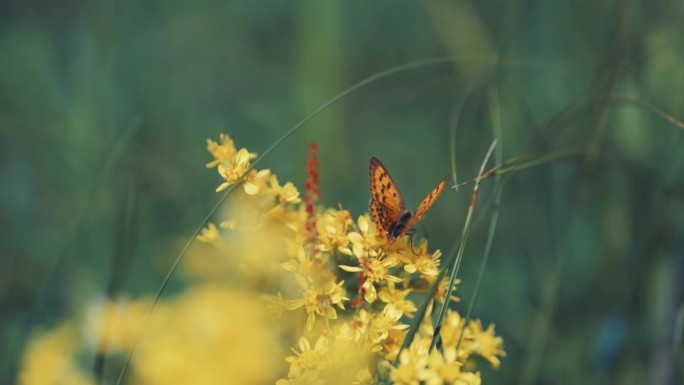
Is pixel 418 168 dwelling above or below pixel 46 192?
above

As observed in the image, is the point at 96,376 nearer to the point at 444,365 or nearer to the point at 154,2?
the point at 444,365

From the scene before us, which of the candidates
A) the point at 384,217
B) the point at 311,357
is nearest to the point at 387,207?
the point at 384,217

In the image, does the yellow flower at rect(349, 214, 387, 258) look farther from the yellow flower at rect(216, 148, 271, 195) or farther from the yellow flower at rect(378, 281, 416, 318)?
the yellow flower at rect(216, 148, 271, 195)

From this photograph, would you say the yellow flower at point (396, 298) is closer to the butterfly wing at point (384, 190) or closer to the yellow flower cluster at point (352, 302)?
the yellow flower cluster at point (352, 302)

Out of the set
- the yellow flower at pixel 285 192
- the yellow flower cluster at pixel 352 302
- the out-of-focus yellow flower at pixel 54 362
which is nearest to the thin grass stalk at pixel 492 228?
the yellow flower cluster at pixel 352 302

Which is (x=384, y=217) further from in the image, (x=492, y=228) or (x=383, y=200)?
(x=492, y=228)

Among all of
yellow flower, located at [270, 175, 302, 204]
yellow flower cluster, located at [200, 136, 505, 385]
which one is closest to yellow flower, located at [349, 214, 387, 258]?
yellow flower cluster, located at [200, 136, 505, 385]

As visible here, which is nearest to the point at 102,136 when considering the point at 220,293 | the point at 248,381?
the point at 220,293

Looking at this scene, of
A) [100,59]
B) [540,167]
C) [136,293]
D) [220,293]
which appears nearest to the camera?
[220,293]
